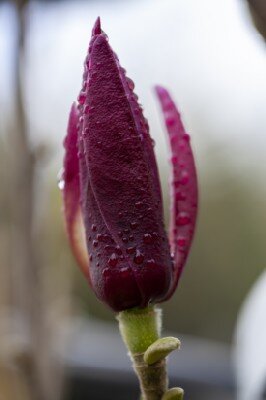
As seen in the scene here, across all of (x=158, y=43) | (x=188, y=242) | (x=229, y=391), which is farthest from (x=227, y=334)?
(x=188, y=242)

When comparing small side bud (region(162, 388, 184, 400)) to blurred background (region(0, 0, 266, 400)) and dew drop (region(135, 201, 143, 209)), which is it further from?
blurred background (region(0, 0, 266, 400))

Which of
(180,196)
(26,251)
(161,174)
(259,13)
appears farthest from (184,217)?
(161,174)

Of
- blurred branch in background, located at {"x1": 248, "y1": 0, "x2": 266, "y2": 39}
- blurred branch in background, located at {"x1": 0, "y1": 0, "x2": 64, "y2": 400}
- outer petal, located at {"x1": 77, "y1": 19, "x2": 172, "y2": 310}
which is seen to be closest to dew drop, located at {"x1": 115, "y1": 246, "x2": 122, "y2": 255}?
outer petal, located at {"x1": 77, "y1": 19, "x2": 172, "y2": 310}

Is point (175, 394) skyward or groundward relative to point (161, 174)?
groundward

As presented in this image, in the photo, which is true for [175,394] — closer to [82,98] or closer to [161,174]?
[82,98]

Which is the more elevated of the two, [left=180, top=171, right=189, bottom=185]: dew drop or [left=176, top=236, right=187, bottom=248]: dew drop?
[left=180, top=171, right=189, bottom=185]: dew drop

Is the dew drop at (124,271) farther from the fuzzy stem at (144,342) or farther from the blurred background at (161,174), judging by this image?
the blurred background at (161,174)

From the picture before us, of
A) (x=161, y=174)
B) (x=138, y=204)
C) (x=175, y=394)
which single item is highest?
(x=161, y=174)
